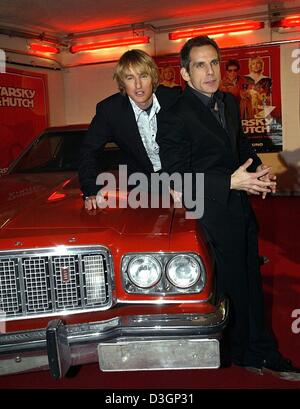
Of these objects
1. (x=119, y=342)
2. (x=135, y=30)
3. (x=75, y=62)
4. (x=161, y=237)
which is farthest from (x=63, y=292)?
(x=75, y=62)

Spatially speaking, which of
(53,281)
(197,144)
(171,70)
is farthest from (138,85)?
(171,70)

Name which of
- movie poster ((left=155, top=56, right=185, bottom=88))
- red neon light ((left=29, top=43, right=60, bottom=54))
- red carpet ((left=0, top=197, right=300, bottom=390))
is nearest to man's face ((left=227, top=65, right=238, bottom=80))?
movie poster ((left=155, top=56, right=185, bottom=88))

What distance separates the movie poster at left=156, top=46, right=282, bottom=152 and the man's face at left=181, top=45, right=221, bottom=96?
22.2ft

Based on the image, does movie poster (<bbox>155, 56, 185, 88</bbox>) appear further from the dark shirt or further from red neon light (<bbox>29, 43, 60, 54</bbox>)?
the dark shirt

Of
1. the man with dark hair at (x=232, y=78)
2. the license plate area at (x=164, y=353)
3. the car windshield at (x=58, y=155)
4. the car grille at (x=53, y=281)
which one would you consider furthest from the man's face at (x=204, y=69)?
the man with dark hair at (x=232, y=78)

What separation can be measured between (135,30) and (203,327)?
828 centimetres

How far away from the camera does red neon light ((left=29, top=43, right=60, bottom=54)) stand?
29.2ft

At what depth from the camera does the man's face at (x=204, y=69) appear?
207cm

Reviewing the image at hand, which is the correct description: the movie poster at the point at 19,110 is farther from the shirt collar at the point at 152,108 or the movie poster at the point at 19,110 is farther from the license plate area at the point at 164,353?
the license plate area at the point at 164,353

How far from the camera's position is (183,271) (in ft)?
6.47

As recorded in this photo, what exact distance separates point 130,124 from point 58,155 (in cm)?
129

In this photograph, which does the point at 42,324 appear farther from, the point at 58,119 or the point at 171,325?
the point at 58,119
